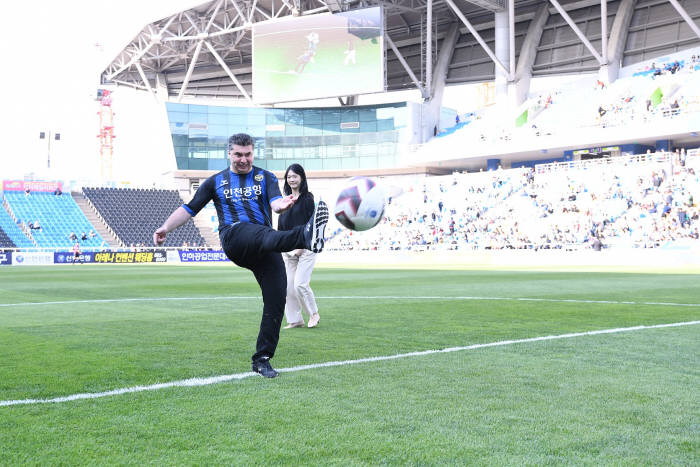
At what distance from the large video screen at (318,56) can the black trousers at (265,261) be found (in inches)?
2219

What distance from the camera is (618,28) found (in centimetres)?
5653

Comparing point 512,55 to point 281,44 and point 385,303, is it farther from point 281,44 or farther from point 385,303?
point 385,303

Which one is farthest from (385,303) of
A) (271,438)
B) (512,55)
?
(512,55)

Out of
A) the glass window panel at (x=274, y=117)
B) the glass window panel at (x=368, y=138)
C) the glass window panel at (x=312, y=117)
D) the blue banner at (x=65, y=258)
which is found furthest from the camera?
the glass window panel at (x=274, y=117)

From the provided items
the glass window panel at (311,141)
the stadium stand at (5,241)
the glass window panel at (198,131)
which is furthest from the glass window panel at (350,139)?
the stadium stand at (5,241)

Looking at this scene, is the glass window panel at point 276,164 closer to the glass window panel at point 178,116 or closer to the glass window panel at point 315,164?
the glass window panel at point 315,164

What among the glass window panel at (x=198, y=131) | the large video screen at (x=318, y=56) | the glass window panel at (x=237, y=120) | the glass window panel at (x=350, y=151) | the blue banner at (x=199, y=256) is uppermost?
the large video screen at (x=318, y=56)

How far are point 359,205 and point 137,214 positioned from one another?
6088cm

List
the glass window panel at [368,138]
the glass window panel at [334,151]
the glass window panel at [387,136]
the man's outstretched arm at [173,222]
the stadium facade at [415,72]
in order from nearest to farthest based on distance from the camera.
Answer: the man's outstretched arm at [173,222] < the stadium facade at [415,72] < the glass window panel at [387,136] < the glass window panel at [368,138] < the glass window panel at [334,151]

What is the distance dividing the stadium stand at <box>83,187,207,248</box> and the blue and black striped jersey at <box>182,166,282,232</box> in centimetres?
5610

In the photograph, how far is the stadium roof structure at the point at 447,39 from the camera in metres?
56.0

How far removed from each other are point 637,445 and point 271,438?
2017 mm

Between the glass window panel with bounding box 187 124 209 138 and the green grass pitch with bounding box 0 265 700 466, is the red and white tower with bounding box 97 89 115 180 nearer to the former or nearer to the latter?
the glass window panel with bounding box 187 124 209 138

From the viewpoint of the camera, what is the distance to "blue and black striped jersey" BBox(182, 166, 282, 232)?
6.16 meters
